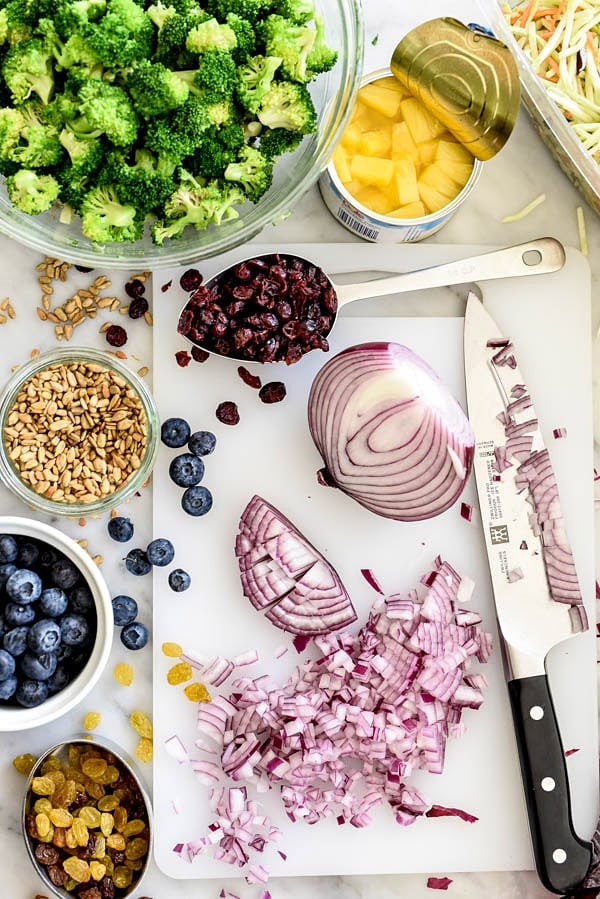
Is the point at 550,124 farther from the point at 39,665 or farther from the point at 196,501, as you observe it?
the point at 39,665

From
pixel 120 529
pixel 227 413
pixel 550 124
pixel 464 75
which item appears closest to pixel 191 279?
pixel 227 413

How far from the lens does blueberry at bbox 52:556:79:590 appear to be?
1.49m

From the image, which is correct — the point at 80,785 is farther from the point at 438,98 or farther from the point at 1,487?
the point at 438,98

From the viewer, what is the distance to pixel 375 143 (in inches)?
58.0

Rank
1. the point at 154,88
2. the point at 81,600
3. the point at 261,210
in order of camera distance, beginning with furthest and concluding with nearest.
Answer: the point at 81,600 → the point at 261,210 → the point at 154,88

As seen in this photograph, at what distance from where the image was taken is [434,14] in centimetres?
164

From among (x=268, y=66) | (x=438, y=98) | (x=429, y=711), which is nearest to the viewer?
(x=268, y=66)

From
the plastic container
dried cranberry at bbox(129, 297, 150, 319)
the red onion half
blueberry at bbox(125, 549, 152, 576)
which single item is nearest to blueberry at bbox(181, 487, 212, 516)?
blueberry at bbox(125, 549, 152, 576)

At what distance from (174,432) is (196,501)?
125mm

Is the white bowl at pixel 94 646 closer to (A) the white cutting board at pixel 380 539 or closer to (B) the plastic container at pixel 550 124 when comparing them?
(A) the white cutting board at pixel 380 539

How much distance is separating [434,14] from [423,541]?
945mm

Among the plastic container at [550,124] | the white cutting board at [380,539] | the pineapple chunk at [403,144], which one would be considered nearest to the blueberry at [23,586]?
the white cutting board at [380,539]

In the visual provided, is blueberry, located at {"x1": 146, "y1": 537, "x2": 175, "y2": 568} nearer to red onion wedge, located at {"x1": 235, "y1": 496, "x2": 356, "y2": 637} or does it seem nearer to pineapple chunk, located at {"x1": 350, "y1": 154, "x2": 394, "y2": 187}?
red onion wedge, located at {"x1": 235, "y1": 496, "x2": 356, "y2": 637}

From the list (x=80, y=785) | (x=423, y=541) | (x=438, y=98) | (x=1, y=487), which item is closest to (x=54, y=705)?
(x=80, y=785)
